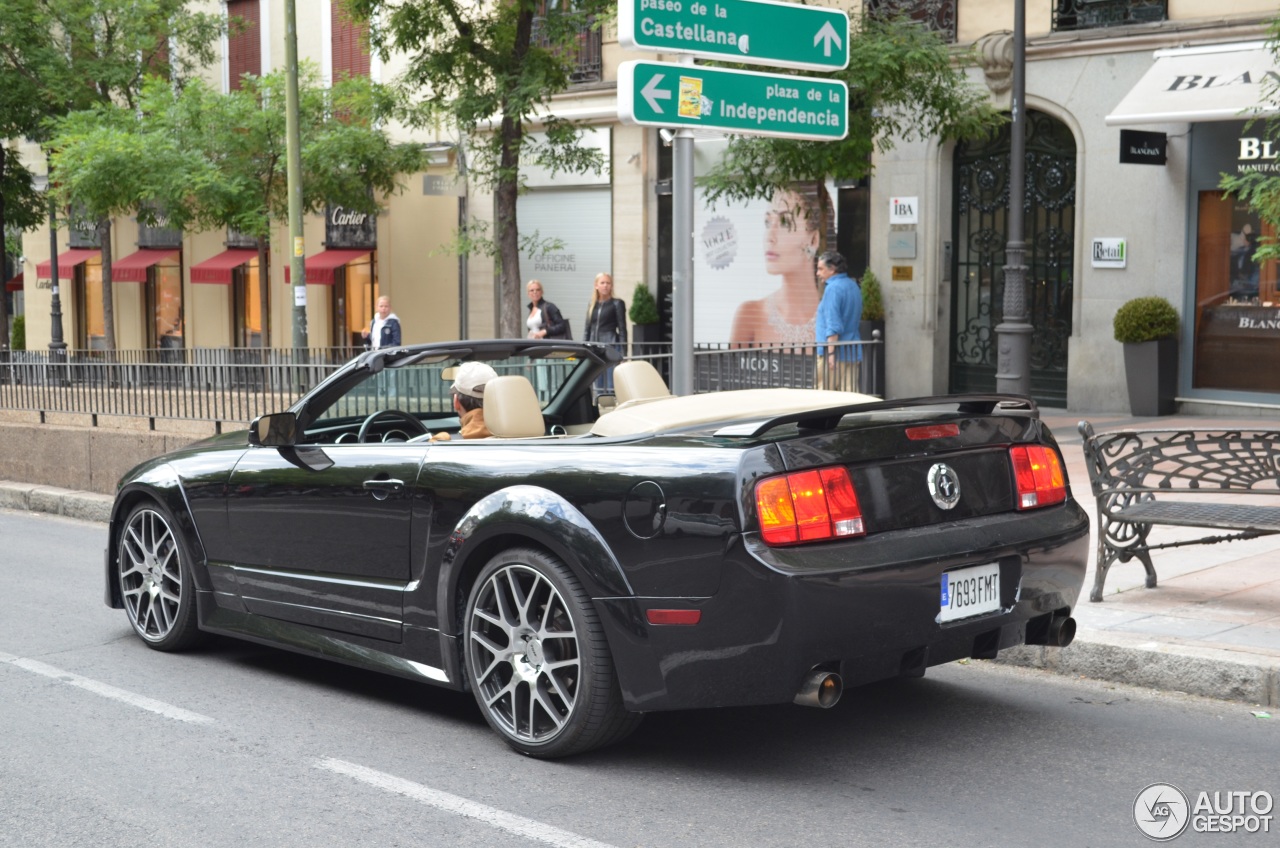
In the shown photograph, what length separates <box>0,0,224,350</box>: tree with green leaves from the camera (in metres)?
28.9

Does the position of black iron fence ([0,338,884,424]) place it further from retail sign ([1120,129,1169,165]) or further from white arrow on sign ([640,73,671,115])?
retail sign ([1120,129,1169,165])

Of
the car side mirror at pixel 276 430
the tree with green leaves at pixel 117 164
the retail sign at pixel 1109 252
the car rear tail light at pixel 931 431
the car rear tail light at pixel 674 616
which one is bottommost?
the car rear tail light at pixel 674 616

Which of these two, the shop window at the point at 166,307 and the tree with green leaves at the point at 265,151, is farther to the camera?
the shop window at the point at 166,307

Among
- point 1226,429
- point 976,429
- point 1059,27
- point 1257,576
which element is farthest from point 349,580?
point 1059,27

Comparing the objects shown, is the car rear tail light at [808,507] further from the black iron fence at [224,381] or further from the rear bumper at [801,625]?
the black iron fence at [224,381]

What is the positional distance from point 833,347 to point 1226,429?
5718mm

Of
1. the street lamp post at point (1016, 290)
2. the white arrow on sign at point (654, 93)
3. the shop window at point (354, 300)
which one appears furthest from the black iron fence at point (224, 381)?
the shop window at point (354, 300)

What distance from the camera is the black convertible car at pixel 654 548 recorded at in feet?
15.8

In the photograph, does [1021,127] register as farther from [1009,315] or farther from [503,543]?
[503,543]

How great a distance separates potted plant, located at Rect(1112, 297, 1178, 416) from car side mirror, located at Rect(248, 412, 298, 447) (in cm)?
1303

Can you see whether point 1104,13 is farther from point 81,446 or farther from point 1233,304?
point 81,446

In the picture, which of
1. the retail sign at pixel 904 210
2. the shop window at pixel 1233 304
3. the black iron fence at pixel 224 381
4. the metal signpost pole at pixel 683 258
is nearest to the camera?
the metal signpost pole at pixel 683 258

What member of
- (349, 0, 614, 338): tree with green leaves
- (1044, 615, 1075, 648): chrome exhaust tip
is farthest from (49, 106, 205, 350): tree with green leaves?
(1044, 615, 1075, 648): chrome exhaust tip

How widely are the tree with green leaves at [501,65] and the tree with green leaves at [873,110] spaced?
119 inches
